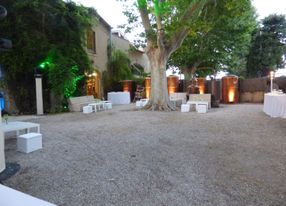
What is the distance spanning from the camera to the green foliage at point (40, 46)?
30.8 feet

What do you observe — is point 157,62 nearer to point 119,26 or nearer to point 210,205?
point 119,26

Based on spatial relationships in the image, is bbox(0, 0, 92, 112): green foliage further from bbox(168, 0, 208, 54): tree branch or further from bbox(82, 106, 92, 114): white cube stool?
bbox(168, 0, 208, 54): tree branch

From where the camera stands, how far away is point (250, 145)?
420 cm

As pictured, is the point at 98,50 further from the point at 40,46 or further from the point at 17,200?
→ the point at 17,200

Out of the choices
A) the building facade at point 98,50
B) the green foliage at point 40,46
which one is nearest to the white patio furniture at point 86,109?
the green foliage at point 40,46

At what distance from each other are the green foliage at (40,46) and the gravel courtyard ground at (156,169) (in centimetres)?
524

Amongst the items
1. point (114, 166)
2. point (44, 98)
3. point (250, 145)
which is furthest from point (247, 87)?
point (114, 166)

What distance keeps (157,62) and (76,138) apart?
19.7 feet

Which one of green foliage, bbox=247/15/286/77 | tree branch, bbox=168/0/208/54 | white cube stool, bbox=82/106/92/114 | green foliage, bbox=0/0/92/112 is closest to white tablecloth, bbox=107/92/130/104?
green foliage, bbox=0/0/92/112

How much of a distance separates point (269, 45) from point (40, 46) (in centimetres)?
1639

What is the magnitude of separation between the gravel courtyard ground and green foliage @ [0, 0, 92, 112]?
524 centimetres

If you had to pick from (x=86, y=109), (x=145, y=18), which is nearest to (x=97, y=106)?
(x=86, y=109)

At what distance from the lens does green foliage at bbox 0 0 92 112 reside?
9391mm

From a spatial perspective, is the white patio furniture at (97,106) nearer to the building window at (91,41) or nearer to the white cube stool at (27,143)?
the building window at (91,41)
